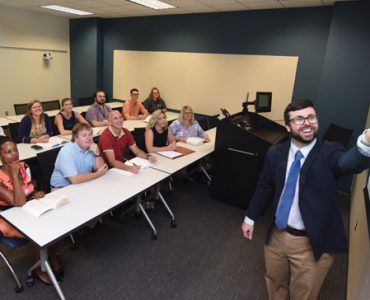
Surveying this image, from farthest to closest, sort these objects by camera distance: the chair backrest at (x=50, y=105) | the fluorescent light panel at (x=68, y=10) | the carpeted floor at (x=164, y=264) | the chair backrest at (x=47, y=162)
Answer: the fluorescent light panel at (x=68, y=10) < the chair backrest at (x=50, y=105) < the chair backrest at (x=47, y=162) < the carpeted floor at (x=164, y=264)

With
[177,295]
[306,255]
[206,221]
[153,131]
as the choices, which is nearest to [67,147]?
[153,131]

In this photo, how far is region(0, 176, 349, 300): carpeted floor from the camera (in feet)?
6.95

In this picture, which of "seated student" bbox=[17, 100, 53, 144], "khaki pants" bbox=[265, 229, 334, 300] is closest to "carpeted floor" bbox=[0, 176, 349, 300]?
"khaki pants" bbox=[265, 229, 334, 300]

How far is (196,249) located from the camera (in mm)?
2668

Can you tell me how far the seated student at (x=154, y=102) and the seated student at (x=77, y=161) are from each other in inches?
135

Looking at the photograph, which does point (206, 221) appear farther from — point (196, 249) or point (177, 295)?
point (177, 295)

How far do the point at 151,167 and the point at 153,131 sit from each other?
741 millimetres

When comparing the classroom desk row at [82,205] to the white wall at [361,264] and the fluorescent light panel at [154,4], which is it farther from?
the fluorescent light panel at [154,4]

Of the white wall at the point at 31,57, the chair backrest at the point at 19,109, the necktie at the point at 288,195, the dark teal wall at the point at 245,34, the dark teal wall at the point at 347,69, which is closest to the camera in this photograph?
the necktie at the point at 288,195

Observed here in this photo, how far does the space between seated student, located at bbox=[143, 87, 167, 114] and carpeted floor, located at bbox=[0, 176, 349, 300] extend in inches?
124

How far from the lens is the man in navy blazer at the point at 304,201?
1.34 meters

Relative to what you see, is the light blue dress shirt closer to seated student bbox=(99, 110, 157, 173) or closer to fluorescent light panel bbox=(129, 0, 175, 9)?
seated student bbox=(99, 110, 157, 173)

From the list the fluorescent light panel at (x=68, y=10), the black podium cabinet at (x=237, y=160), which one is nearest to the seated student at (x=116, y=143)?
the black podium cabinet at (x=237, y=160)

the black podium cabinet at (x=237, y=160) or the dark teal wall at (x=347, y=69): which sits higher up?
the dark teal wall at (x=347, y=69)
